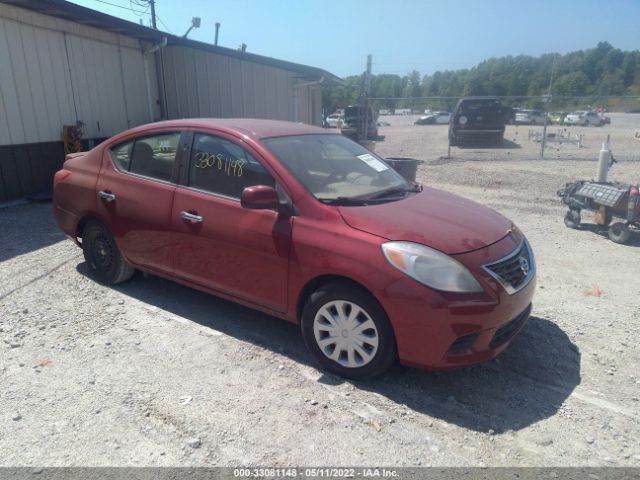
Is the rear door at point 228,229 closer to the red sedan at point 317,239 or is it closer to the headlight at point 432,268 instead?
the red sedan at point 317,239

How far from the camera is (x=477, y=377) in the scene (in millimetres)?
3303

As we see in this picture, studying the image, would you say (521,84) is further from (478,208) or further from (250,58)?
(478,208)

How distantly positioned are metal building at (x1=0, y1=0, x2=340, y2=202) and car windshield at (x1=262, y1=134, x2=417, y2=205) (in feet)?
21.8

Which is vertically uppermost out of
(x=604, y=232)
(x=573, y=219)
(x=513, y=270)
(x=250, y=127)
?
(x=250, y=127)

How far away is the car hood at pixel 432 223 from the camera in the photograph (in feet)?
9.80

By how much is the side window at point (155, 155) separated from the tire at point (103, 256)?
2.41 ft

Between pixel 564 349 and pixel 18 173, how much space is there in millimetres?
8921

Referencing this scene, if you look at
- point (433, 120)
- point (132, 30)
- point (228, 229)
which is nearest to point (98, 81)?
point (132, 30)

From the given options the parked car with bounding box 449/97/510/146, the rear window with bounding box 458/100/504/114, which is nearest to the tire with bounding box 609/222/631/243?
the parked car with bounding box 449/97/510/146

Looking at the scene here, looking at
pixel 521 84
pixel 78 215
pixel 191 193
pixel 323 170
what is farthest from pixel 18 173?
pixel 521 84

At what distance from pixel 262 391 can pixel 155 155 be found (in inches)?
89.9

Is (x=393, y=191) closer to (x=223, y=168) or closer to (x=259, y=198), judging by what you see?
(x=259, y=198)

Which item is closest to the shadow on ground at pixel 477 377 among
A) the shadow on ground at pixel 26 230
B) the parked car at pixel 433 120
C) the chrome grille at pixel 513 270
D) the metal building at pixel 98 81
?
the chrome grille at pixel 513 270

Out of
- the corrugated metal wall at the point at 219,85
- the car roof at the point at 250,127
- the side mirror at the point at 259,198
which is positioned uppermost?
the corrugated metal wall at the point at 219,85
